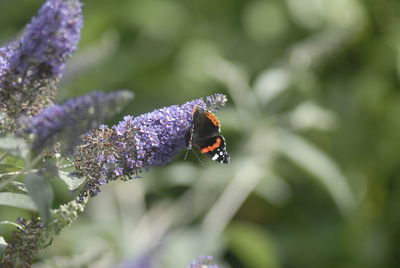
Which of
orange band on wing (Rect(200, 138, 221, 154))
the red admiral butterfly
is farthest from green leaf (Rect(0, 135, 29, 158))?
orange band on wing (Rect(200, 138, 221, 154))

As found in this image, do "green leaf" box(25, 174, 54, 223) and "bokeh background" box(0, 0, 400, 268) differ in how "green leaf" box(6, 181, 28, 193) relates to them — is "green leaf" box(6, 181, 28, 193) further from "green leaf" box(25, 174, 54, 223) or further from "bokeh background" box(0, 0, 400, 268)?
"bokeh background" box(0, 0, 400, 268)

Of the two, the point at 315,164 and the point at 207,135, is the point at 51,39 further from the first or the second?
the point at 315,164

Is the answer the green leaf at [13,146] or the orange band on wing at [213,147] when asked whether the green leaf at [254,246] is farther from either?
the green leaf at [13,146]

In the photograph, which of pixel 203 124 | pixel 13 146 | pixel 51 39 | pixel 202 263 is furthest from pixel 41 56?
pixel 203 124

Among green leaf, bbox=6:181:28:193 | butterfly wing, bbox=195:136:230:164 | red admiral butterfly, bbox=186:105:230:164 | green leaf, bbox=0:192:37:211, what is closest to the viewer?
green leaf, bbox=0:192:37:211

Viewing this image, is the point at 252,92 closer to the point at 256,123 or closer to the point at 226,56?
the point at 256,123

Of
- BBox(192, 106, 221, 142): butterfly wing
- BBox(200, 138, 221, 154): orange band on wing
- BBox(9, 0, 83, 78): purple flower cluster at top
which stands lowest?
BBox(9, 0, 83, 78): purple flower cluster at top
